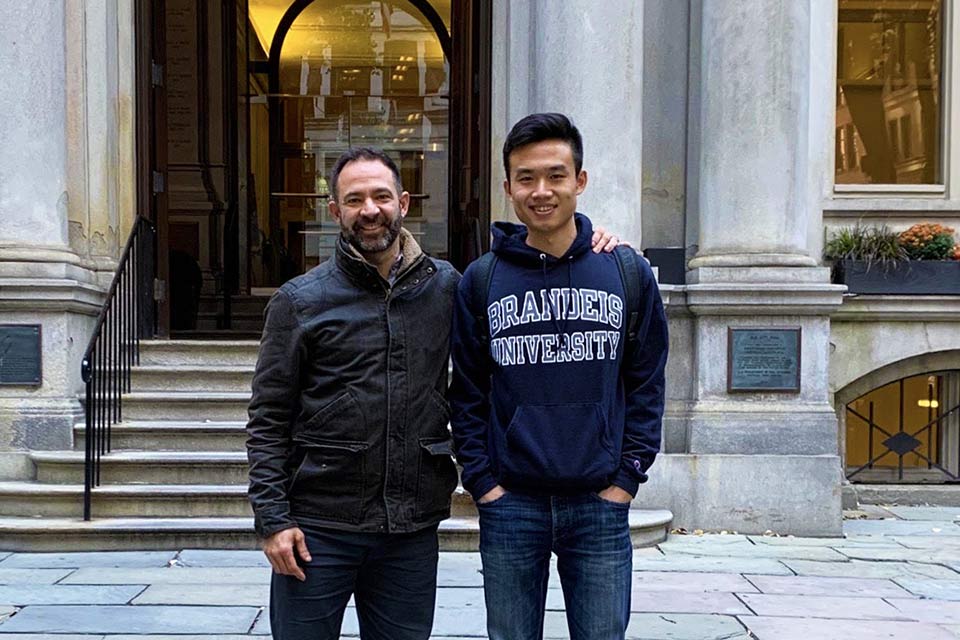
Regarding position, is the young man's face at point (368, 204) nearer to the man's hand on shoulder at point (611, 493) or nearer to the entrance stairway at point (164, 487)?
the man's hand on shoulder at point (611, 493)

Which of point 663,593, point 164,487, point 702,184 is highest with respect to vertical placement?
point 702,184

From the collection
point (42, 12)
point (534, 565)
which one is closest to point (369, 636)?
point (534, 565)

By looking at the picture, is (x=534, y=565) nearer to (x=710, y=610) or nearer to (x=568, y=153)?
(x=568, y=153)

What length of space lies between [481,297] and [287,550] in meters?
0.95

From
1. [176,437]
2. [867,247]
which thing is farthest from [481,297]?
[867,247]

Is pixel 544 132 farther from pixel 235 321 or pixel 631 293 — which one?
pixel 235 321

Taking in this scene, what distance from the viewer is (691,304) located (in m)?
7.41

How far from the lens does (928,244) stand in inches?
320

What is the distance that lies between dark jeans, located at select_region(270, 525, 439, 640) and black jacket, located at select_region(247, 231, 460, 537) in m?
0.07

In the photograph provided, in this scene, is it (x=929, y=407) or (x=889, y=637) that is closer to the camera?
(x=889, y=637)

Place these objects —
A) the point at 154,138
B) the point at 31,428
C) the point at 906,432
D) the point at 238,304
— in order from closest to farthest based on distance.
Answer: the point at 31,428 → the point at 906,432 → the point at 154,138 → the point at 238,304

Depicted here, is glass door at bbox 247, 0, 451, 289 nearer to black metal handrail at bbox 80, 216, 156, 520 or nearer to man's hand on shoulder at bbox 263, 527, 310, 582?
black metal handrail at bbox 80, 216, 156, 520

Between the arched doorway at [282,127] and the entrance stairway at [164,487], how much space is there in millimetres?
1371

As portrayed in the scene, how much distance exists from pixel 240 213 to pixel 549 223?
1075 cm
